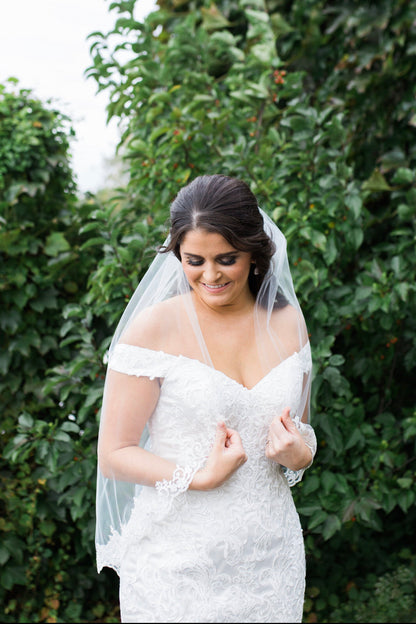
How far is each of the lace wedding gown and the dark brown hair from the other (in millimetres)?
399

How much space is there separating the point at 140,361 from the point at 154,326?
0.13m

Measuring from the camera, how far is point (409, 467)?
335cm

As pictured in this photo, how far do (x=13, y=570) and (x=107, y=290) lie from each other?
1.67 metres

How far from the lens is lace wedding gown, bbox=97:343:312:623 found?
177cm

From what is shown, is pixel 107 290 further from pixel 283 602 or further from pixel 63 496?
pixel 283 602

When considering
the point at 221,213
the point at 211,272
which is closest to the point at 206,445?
the point at 211,272

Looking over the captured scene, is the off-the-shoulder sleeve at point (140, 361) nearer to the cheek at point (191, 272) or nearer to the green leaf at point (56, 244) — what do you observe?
the cheek at point (191, 272)

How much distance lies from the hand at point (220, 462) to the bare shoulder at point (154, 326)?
0.34 m

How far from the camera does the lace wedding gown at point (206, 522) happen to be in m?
1.77

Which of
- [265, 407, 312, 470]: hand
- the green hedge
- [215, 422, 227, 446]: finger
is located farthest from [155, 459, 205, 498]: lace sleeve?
the green hedge

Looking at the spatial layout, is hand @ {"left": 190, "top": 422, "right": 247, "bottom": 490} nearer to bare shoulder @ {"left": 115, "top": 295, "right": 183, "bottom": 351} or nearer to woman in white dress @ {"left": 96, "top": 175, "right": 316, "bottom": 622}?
woman in white dress @ {"left": 96, "top": 175, "right": 316, "bottom": 622}

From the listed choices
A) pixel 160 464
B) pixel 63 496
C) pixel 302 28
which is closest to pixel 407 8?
pixel 302 28

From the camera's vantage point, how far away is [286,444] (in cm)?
180

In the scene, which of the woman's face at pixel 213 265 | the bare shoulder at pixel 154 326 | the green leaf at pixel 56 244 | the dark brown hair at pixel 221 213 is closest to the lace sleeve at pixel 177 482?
the bare shoulder at pixel 154 326
